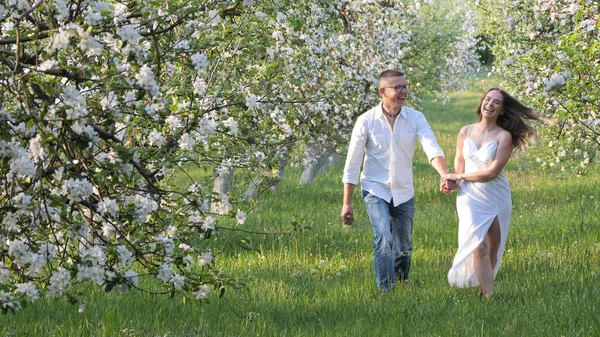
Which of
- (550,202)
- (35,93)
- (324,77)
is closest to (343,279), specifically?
(35,93)

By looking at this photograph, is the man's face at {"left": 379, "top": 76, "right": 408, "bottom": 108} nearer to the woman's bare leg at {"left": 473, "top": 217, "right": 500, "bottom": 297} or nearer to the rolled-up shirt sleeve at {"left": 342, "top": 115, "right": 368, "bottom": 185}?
the rolled-up shirt sleeve at {"left": 342, "top": 115, "right": 368, "bottom": 185}

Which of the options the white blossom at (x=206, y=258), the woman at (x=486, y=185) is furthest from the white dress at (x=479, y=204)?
the white blossom at (x=206, y=258)

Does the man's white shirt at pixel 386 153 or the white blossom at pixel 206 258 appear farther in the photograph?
the man's white shirt at pixel 386 153

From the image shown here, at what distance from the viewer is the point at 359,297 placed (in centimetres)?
765

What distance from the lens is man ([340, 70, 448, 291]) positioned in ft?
25.6

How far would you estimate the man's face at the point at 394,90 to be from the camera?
25.6 ft

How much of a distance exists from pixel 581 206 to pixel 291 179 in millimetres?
9173

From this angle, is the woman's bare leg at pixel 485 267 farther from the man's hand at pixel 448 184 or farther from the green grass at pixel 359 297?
the man's hand at pixel 448 184

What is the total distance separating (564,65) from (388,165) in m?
1.91

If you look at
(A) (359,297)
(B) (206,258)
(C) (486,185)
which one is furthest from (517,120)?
(B) (206,258)

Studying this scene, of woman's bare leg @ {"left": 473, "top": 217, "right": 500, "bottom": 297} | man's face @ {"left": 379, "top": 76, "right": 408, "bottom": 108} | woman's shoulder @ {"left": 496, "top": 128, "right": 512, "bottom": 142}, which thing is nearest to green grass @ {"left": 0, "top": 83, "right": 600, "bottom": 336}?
woman's bare leg @ {"left": 473, "top": 217, "right": 500, "bottom": 297}

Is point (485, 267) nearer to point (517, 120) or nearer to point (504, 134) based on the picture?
point (504, 134)

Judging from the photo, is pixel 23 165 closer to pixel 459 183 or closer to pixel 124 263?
pixel 124 263

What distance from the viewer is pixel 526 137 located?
7.95 metres
